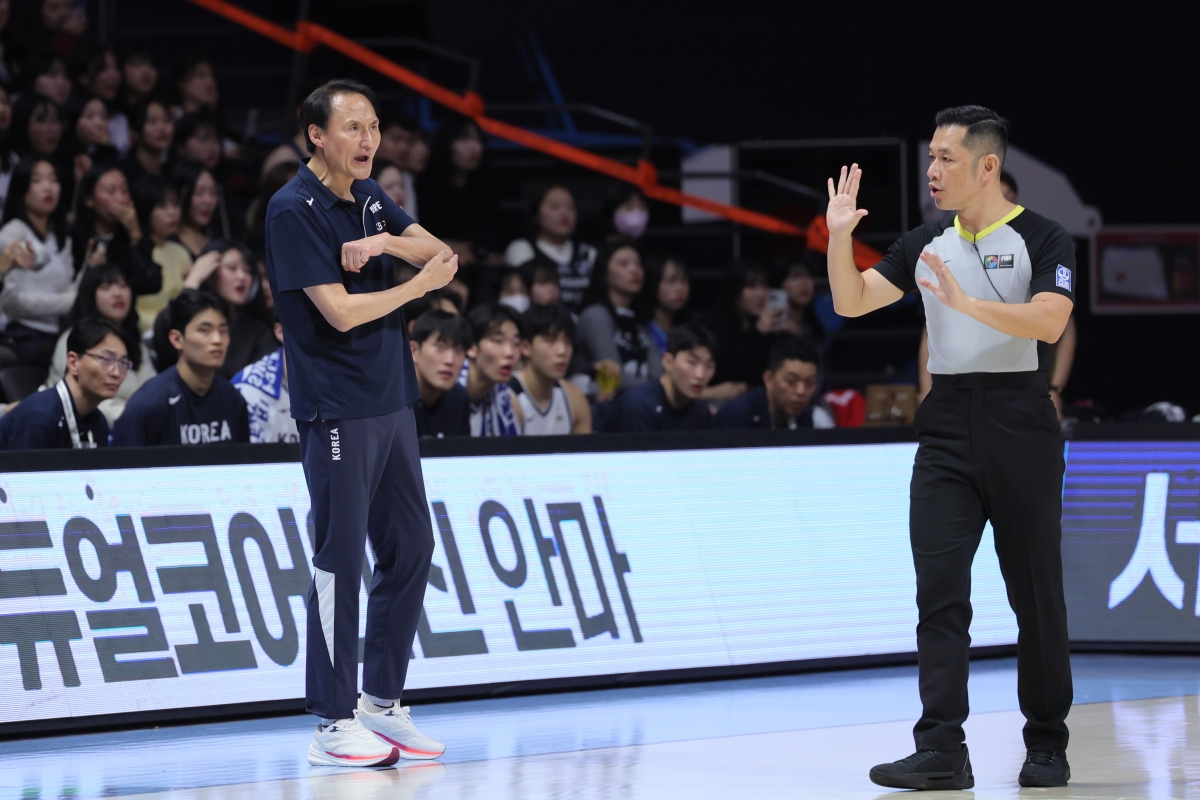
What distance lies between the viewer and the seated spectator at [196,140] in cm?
1030

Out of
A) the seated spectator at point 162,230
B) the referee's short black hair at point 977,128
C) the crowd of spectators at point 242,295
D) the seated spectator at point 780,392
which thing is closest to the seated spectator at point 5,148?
the crowd of spectators at point 242,295

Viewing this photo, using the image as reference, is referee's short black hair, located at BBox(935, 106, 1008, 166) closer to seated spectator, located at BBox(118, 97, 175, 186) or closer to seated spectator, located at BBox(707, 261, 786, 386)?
seated spectator, located at BBox(707, 261, 786, 386)

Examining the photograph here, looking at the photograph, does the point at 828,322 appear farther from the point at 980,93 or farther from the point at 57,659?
the point at 57,659

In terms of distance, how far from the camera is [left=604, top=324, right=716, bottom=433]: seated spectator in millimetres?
8398

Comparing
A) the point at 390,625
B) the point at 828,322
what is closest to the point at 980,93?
the point at 828,322

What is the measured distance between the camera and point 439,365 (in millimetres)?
7324

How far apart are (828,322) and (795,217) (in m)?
1.50

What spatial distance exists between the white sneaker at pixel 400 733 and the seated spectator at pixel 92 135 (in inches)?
232

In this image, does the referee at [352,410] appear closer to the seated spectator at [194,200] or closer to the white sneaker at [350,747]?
the white sneaker at [350,747]

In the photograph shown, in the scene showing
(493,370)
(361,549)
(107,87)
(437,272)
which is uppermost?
(107,87)

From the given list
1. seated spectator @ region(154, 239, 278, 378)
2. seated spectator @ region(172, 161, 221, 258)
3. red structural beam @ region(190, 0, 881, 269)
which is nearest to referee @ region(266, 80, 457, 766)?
seated spectator @ region(154, 239, 278, 378)

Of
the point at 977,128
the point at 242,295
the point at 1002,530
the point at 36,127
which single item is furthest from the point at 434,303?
the point at 1002,530

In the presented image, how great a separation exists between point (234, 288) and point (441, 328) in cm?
161

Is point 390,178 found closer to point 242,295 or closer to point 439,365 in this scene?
point 242,295
